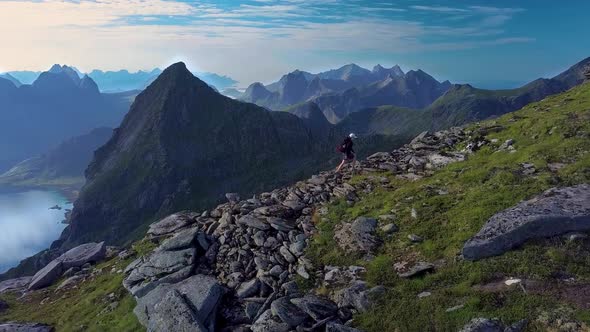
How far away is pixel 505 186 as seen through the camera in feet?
84.8

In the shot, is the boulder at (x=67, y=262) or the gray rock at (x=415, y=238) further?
the boulder at (x=67, y=262)

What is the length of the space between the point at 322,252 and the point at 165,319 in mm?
10310

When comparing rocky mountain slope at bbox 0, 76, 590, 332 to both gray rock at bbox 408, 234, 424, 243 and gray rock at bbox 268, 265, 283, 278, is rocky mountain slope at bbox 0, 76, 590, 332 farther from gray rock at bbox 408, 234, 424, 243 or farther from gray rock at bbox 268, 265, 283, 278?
gray rock at bbox 408, 234, 424, 243

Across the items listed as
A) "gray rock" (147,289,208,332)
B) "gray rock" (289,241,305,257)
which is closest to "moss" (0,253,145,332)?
"gray rock" (147,289,208,332)

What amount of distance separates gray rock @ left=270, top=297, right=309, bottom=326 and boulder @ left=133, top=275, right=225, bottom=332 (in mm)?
3844

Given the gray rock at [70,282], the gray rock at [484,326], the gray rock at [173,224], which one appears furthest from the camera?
the gray rock at [70,282]

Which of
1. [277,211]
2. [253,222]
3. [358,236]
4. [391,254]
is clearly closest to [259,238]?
[253,222]

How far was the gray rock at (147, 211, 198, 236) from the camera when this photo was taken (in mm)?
37834

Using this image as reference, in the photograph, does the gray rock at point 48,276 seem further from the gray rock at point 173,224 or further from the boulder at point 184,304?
the boulder at point 184,304

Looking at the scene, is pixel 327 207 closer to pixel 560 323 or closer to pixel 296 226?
pixel 296 226

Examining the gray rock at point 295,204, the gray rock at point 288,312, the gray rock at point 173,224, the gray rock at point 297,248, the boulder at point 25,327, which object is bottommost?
the boulder at point 25,327

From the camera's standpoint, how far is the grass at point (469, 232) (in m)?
17.9

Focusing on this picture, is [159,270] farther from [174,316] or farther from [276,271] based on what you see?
[276,271]

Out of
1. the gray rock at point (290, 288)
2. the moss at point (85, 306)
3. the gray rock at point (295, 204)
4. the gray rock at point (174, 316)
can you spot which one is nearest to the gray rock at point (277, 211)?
the gray rock at point (295, 204)
